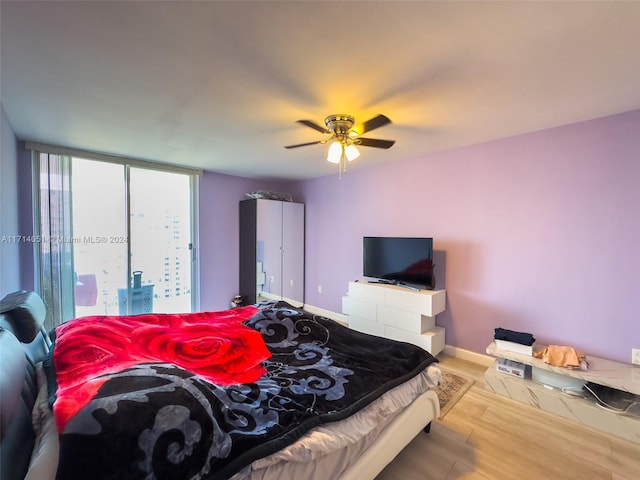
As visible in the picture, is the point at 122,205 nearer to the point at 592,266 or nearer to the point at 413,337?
the point at 413,337

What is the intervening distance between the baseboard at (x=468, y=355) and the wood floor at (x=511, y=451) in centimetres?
69

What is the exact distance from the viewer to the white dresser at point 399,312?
296 centimetres

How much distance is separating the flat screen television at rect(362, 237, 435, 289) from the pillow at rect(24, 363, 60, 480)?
9.91 feet

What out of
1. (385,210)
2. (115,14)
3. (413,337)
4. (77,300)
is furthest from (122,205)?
(413,337)

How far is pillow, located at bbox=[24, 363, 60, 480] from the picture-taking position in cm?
86

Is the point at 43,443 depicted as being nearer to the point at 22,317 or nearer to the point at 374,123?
the point at 22,317

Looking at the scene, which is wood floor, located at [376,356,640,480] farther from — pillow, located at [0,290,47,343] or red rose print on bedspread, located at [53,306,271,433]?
pillow, located at [0,290,47,343]

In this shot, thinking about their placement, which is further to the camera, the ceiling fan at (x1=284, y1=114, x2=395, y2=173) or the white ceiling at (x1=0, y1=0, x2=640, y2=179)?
the ceiling fan at (x1=284, y1=114, x2=395, y2=173)

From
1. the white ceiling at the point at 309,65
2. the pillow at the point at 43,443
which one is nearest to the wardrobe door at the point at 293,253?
the white ceiling at the point at 309,65

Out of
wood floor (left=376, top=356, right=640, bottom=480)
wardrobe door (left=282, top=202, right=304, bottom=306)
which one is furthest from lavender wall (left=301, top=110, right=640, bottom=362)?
wardrobe door (left=282, top=202, right=304, bottom=306)

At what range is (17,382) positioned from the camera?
40.6 inches

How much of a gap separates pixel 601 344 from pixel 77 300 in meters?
5.26

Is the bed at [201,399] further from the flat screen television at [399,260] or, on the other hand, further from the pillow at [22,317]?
the flat screen television at [399,260]

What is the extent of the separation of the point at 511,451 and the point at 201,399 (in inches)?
77.4
